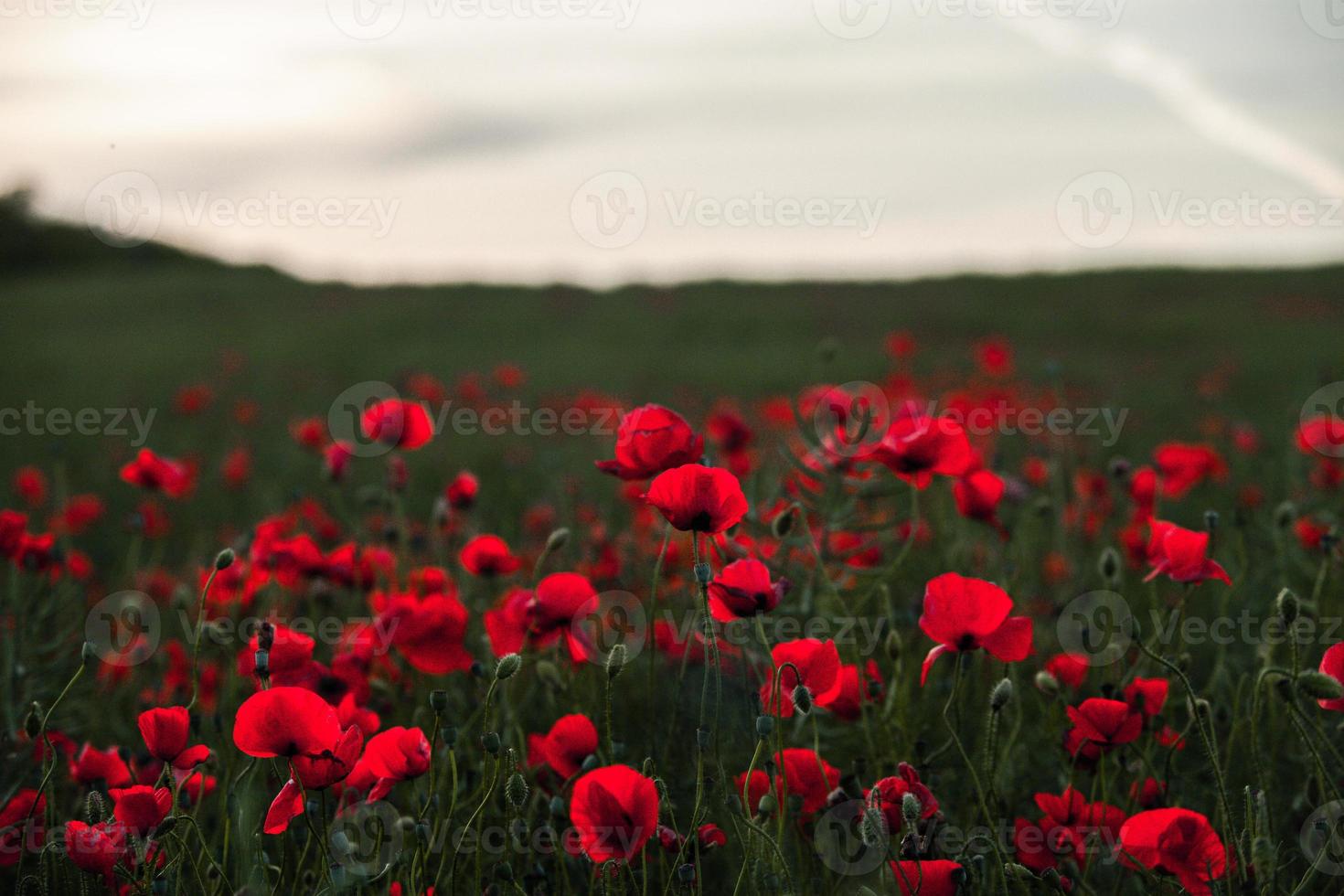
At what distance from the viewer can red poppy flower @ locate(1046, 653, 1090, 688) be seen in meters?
1.75

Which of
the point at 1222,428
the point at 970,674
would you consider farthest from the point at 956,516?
the point at 1222,428

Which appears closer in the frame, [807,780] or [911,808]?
[911,808]

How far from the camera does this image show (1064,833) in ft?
4.71

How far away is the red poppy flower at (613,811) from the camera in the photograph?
1.20 meters

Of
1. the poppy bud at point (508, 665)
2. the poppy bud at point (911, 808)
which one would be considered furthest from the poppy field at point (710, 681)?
the poppy bud at point (508, 665)

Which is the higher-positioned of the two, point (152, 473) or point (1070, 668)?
point (152, 473)

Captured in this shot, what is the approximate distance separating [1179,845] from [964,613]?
14.7 inches

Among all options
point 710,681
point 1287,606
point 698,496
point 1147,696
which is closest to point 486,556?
point 710,681

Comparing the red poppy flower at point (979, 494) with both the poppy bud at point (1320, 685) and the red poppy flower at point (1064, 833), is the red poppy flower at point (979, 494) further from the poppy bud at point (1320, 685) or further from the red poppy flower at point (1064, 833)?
the poppy bud at point (1320, 685)

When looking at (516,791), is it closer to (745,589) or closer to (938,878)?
(745,589)

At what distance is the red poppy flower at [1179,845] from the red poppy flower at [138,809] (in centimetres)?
122

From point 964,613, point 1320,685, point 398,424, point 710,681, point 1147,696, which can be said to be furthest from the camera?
point 398,424

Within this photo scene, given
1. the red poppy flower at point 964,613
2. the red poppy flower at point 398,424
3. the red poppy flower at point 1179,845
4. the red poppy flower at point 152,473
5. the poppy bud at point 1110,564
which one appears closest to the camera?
the red poppy flower at point 1179,845

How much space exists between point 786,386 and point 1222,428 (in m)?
4.54
